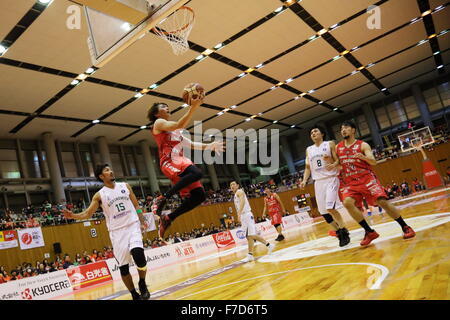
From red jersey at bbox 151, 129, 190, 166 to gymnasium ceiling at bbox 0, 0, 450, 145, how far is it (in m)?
9.54

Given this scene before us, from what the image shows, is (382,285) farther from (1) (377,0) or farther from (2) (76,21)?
(1) (377,0)

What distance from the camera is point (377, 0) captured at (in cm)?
1622

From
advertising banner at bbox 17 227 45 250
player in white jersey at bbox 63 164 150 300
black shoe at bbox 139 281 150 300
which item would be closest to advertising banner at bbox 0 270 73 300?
player in white jersey at bbox 63 164 150 300

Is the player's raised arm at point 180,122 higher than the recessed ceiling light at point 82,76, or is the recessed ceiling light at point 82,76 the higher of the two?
the recessed ceiling light at point 82,76

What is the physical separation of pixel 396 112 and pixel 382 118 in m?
1.31

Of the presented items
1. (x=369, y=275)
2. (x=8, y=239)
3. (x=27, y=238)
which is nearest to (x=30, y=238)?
(x=27, y=238)

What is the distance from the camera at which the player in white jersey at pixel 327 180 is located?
20.4ft

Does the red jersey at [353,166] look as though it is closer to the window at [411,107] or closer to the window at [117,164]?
the window at [117,164]

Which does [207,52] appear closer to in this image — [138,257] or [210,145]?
[210,145]

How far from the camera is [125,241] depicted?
4.82 metres

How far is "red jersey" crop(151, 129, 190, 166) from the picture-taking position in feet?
13.2

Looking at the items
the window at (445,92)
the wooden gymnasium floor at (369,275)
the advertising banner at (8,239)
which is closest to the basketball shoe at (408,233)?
the wooden gymnasium floor at (369,275)

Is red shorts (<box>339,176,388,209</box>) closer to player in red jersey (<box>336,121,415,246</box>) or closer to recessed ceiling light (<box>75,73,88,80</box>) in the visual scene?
player in red jersey (<box>336,121,415,246</box>)

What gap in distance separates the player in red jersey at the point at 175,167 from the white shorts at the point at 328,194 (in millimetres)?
3040
